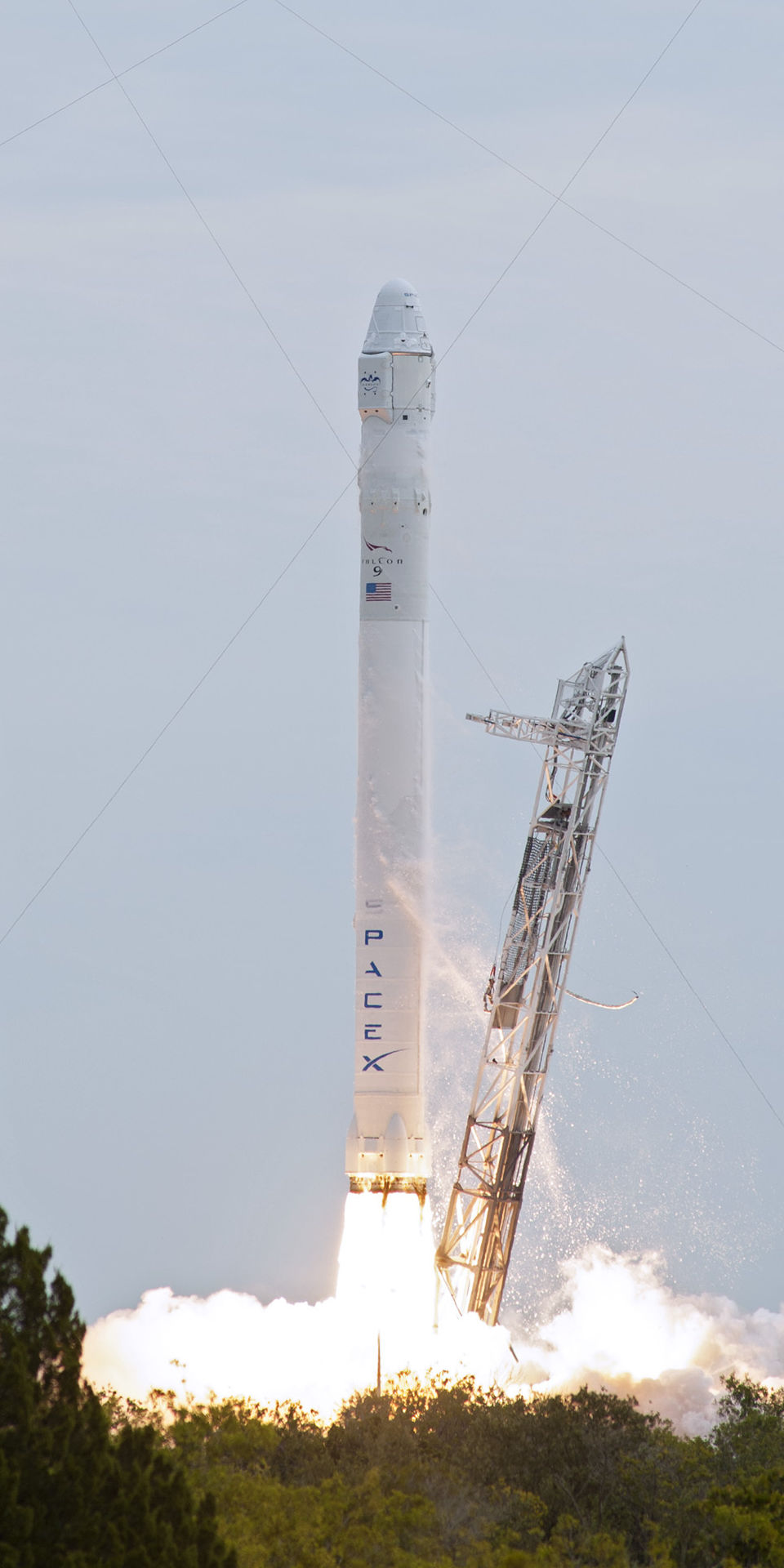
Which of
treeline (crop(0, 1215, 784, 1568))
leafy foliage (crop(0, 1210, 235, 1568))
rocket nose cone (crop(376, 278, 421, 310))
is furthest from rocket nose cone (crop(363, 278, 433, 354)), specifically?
leafy foliage (crop(0, 1210, 235, 1568))

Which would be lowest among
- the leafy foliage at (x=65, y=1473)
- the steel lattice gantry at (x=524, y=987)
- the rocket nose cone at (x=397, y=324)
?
the leafy foliage at (x=65, y=1473)

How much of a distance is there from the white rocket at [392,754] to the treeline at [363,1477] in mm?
5311

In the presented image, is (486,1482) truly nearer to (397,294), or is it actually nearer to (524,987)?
(524,987)

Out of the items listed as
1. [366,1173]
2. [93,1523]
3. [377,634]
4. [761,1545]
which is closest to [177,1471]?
[93,1523]

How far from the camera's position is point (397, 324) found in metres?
45.7

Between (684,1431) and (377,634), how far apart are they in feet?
Result: 61.7

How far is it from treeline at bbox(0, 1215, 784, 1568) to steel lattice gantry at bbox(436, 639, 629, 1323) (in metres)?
3.15

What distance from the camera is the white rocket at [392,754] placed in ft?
143

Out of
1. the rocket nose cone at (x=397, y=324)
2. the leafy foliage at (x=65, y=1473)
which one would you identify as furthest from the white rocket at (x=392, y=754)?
the leafy foliage at (x=65, y=1473)

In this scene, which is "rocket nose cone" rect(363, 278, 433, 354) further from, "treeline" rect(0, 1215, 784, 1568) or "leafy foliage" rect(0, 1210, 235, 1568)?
"leafy foliage" rect(0, 1210, 235, 1568)

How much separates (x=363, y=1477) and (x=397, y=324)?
2325 cm

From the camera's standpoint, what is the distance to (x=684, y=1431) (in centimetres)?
4775

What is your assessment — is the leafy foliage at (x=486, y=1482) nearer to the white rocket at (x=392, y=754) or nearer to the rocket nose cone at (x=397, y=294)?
the white rocket at (x=392, y=754)

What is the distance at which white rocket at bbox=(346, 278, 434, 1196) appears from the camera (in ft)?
143
